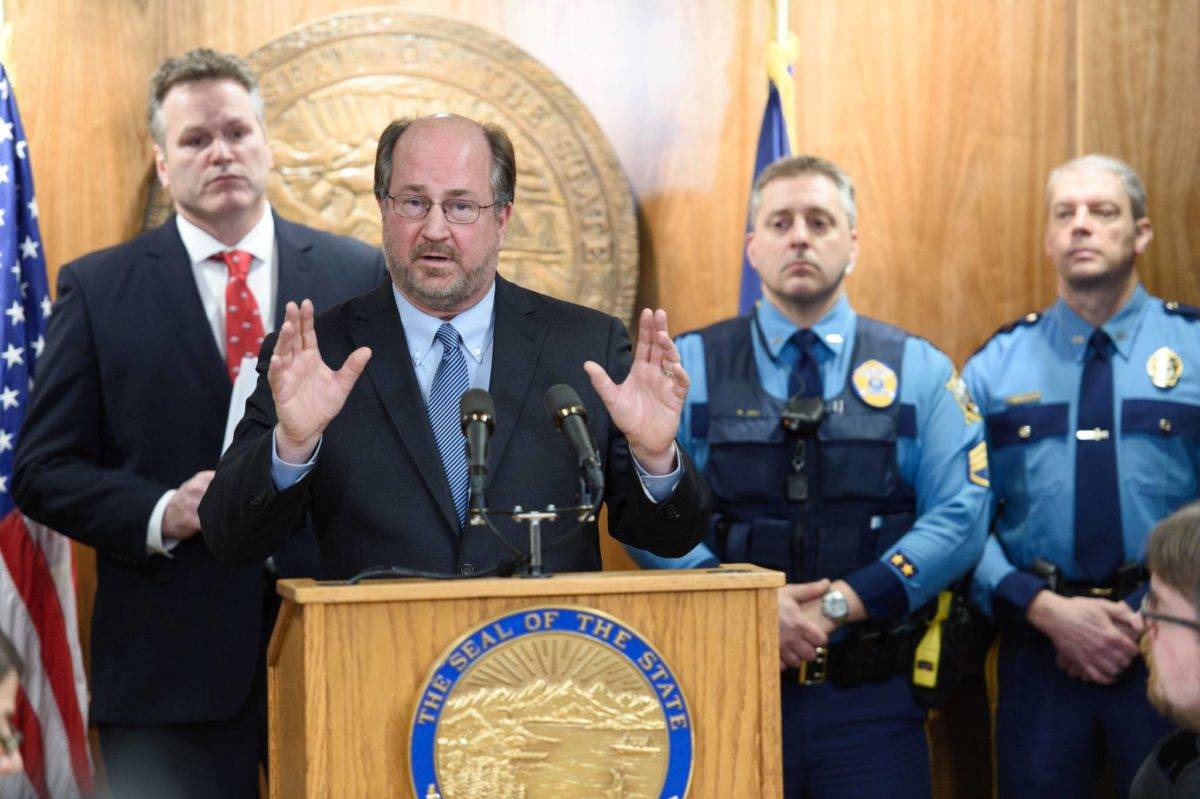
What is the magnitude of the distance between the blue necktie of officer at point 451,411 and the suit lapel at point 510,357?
0.06 meters

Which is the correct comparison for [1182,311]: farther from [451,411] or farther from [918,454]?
[451,411]

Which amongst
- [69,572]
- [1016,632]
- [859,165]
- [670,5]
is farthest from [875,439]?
[69,572]

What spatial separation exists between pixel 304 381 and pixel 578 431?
444mm

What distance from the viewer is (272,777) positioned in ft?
7.62

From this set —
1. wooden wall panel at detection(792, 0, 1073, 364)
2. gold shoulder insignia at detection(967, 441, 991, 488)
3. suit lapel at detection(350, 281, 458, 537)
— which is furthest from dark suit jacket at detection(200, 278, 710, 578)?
wooden wall panel at detection(792, 0, 1073, 364)

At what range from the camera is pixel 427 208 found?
8.67 feet

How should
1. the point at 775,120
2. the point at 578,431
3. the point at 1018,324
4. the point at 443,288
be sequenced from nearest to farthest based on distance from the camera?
the point at 578,431
the point at 443,288
the point at 1018,324
the point at 775,120

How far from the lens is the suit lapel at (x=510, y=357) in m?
2.52

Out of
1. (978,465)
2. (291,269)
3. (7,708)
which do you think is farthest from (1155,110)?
(7,708)

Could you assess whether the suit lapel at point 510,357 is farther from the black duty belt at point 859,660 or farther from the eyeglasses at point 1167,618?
the black duty belt at point 859,660

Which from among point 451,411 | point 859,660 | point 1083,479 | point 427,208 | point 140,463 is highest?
point 427,208

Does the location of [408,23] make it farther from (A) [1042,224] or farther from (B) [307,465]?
(B) [307,465]

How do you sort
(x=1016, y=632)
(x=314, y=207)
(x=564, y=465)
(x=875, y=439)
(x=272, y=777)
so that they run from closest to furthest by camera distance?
(x=272, y=777), (x=564, y=465), (x=875, y=439), (x=1016, y=632), (x=314, y=207)

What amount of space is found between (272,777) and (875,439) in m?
1.97
